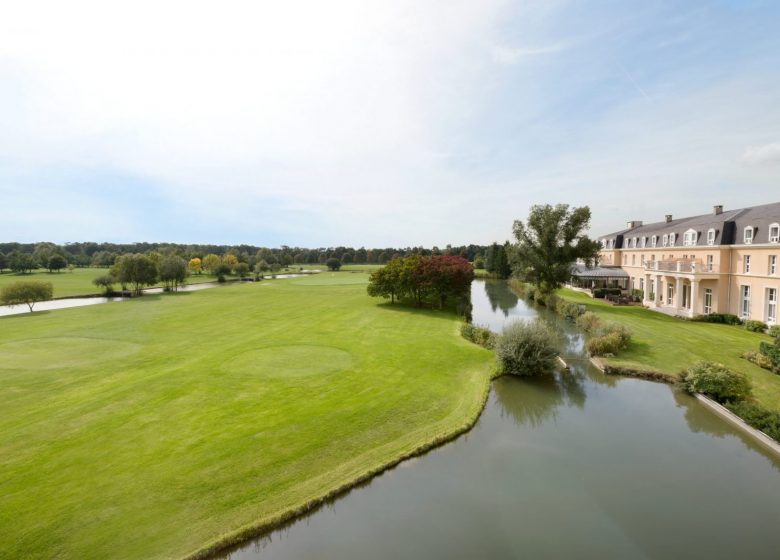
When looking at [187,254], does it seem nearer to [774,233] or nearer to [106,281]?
[106,281]

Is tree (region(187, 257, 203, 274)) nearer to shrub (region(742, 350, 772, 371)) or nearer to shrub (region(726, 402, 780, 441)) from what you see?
shrub (region(742, 350, 772, 371))

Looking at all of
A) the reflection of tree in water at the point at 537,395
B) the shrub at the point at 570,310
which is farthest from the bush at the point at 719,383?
the shrub at the point at 570,310

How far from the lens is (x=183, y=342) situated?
22.3 m

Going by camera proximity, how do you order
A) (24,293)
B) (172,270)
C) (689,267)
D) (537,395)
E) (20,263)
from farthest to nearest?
(20,263) < (172,270) < (24,293) < (689,267) < (537,395)

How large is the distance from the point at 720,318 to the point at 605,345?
42.2 ft

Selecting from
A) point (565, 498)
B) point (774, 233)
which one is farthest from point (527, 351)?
point (774, 233)

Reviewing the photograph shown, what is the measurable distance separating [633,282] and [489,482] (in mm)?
40204

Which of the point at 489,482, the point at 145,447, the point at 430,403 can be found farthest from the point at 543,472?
the point at 145,447

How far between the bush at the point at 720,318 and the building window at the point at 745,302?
1.87 ft

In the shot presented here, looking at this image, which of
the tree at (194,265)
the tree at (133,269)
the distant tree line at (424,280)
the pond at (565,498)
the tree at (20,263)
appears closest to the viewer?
the pond at (565,498)

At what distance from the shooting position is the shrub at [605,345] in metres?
20.3

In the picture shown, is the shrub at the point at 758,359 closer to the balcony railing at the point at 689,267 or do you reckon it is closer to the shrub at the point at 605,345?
the shrub at the point at 605,345

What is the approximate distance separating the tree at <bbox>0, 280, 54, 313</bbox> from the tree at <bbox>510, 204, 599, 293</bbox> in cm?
4480

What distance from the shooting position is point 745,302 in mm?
25984
